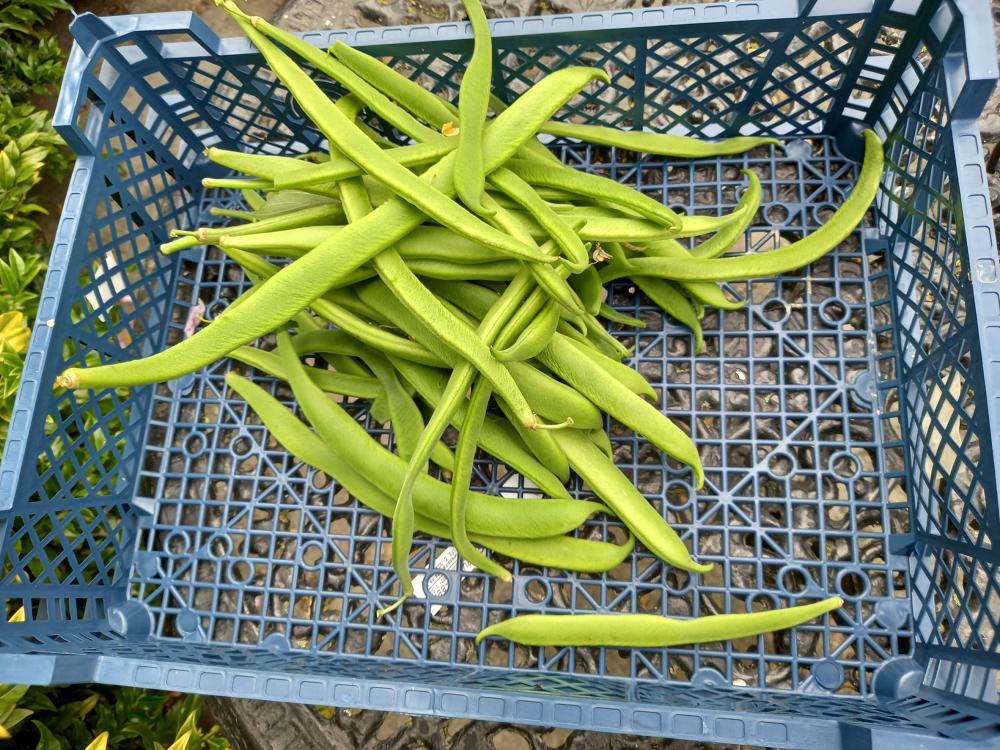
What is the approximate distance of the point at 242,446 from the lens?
37.6 inches

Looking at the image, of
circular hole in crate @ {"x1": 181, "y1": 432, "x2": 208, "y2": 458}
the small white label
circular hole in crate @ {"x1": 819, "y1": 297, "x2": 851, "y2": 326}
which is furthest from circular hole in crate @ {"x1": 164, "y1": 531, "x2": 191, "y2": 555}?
circular hole in crate @ {"x1": 819, "y1": 297, "x2": 851, "y2": 326}

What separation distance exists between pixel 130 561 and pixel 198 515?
0.11 m

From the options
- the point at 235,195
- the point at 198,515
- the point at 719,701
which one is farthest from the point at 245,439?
the point at 719,701

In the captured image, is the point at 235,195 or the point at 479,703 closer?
the point at 479,703

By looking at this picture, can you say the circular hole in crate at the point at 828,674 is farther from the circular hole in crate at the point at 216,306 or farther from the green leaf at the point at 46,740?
the green leaf at the point at 46,740

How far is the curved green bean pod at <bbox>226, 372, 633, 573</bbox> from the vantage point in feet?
2.69

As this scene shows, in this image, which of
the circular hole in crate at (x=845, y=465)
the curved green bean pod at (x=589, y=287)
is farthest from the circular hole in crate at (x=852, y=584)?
the curved green bean pod at (x=589, y=287)

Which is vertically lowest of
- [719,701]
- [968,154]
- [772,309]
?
[719,701]

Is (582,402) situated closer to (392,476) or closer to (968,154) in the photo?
(392,476)

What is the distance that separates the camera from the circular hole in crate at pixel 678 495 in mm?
861

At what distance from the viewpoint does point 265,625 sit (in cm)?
89

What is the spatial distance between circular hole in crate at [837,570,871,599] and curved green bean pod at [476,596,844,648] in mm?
32

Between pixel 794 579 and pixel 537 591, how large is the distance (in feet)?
1.03

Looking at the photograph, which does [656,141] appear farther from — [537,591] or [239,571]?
[239,571]
